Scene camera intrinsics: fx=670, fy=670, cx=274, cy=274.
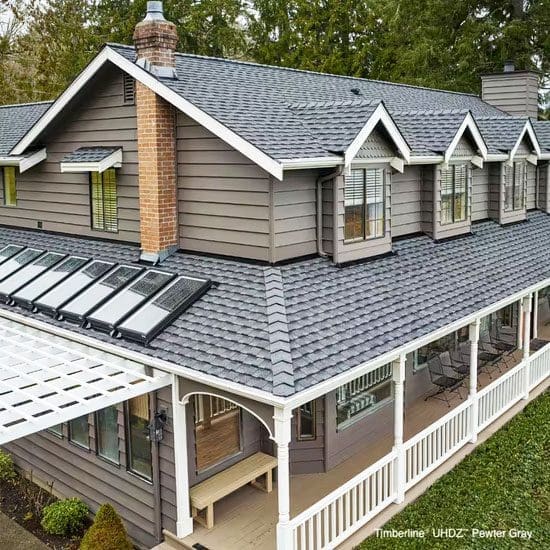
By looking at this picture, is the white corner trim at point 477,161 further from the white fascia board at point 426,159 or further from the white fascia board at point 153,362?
the white fascia board at point 153,362

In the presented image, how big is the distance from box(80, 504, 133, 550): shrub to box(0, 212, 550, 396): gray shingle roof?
7.56ft

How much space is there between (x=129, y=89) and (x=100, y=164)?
1.44 meters

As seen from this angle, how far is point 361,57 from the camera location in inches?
1499

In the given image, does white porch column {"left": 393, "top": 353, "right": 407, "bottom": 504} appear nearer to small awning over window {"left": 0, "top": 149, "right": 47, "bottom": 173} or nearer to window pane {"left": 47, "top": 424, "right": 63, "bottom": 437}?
window pane {"left": 47, "top": 424, "right": 63, "bottom": 437}

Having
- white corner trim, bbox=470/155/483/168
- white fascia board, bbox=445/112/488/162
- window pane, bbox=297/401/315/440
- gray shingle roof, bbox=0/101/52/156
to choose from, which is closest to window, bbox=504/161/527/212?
white corner trim, bbox=470/155/483/168

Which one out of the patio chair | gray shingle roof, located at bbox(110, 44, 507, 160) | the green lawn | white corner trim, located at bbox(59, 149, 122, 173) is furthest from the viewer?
the patio chair

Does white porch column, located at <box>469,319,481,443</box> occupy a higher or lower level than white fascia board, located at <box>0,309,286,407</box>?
lower

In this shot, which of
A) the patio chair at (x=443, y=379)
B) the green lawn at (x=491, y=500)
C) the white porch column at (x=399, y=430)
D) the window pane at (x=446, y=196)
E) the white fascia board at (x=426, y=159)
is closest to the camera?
the green lawn at (x=491, y=500)

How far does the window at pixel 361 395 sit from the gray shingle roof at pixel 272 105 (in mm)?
4132

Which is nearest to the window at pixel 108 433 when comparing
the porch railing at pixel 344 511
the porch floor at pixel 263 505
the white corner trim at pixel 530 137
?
the porch floor at pixel 263 505

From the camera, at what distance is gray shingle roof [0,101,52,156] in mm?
15958

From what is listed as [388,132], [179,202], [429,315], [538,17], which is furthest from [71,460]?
[538,17]

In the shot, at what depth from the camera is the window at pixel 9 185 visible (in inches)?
606

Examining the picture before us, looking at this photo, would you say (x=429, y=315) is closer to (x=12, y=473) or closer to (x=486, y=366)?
(x=486, y=366)
